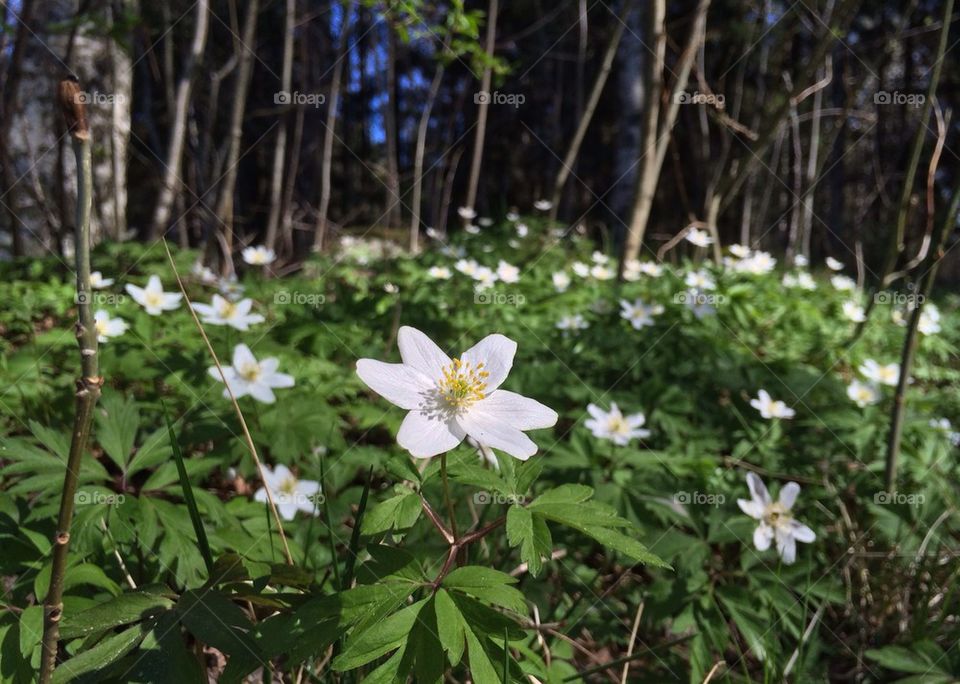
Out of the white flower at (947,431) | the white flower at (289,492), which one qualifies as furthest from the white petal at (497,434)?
the white flower at (947,431)

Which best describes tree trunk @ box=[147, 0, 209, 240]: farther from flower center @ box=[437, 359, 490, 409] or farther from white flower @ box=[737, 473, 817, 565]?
white flower @ box=[737, 473, 817, 565]

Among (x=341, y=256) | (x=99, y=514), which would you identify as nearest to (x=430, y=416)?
(x=99, y=514)

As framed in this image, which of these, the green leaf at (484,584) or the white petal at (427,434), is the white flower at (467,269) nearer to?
the white petal at (427,434)

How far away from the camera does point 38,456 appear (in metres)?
1.44

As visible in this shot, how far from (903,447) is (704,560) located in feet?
4.41

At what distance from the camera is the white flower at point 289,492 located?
1721 mm

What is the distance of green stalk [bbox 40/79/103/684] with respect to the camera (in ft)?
2.26

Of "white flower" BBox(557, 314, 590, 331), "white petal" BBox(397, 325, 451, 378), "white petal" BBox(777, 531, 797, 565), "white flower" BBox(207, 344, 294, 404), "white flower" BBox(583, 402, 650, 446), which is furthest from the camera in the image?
"white flower" BBox(557, 314, 590, 331)

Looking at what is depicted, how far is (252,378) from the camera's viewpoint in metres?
2.00

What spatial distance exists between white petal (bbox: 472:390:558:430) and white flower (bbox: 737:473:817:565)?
3.27 ft

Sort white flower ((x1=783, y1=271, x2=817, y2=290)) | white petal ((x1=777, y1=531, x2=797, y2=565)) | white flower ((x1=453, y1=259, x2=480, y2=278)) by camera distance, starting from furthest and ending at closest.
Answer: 1. white flower ((x1=783, y1=271, x2=817, y2=290))
2. white flower ((x1=453, y1=259, x2=480, y2=278))
3. white petal ((x1=777, y1=531, x2=797, y2=565))

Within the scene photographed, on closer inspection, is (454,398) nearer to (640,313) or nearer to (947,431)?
(640,313)

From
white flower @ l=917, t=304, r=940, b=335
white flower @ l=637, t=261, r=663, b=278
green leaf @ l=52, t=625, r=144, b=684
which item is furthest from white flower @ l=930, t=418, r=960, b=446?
green leaf @ l=52, t=625, r=144, b=684

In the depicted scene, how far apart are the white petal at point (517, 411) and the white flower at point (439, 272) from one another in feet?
9.70
